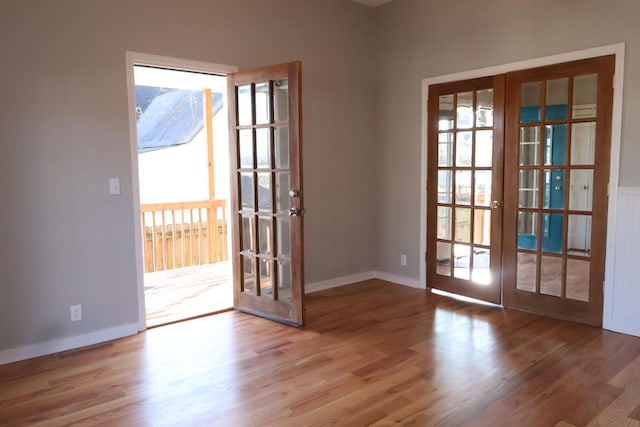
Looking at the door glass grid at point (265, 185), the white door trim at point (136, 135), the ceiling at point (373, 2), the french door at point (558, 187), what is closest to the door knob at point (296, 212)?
the door glass grid at point (265, 185)

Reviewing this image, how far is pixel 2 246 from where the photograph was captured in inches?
→ 121

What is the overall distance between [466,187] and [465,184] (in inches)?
1.2

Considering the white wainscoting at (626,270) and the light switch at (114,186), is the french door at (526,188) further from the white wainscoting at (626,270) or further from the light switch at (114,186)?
the light switch at (114,186)

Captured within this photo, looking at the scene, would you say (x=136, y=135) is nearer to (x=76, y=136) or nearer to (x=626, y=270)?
(x=76, y=136)

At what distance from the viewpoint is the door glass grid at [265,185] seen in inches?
149

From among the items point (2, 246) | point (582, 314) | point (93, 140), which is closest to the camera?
point (2, 246)

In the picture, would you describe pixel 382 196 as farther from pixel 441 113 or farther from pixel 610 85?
pixel 610 85

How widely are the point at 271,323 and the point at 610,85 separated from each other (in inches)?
126

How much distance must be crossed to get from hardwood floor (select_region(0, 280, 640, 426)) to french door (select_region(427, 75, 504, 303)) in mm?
616

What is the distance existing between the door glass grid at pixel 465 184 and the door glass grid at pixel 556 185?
31 centimetres

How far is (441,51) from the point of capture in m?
4.54

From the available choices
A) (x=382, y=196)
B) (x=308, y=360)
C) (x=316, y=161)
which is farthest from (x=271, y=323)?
(x=382, y=196)

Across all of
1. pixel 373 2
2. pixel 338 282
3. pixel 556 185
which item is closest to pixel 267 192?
pixel 338 282

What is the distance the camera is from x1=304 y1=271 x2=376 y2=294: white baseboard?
483 centimetres
